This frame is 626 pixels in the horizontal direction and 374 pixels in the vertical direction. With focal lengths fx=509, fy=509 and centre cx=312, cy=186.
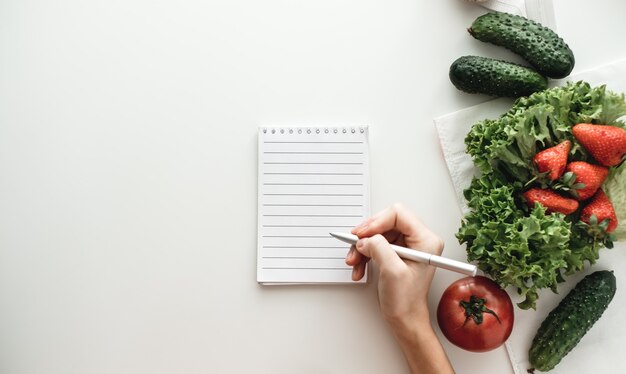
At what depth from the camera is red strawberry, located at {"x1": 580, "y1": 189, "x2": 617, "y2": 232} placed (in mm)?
922

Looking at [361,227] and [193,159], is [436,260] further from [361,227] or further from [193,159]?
[193,159]

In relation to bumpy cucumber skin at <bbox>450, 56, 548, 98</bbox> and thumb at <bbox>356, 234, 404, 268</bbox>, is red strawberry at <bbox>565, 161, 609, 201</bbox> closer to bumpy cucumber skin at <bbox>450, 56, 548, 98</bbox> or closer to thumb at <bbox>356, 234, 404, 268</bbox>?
bumpy cucumber skin at <bbox>450, 56, 548, 98</bbox>

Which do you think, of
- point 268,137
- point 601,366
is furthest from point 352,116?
point 601,366

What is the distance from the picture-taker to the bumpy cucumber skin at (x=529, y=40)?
1.02m

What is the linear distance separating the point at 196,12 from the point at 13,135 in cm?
51

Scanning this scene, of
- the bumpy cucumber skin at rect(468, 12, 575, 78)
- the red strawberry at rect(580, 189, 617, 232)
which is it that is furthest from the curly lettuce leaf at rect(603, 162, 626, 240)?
the bumpy cucumber skin at rect(468, 12, 575, 78)

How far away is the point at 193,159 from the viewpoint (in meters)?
1.13

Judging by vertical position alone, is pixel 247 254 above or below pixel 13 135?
below

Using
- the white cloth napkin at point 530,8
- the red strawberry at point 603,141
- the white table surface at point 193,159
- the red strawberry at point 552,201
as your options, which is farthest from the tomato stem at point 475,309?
the white cloth napkin at point 530,8

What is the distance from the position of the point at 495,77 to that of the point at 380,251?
1.38ft

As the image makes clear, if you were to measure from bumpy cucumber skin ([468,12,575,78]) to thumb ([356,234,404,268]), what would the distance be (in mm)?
479

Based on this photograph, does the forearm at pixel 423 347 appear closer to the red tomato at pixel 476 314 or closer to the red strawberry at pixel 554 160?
the red tomato at pixel 476 314

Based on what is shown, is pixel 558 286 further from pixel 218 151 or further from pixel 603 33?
pixel 218 151

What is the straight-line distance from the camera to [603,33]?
1.08 m
